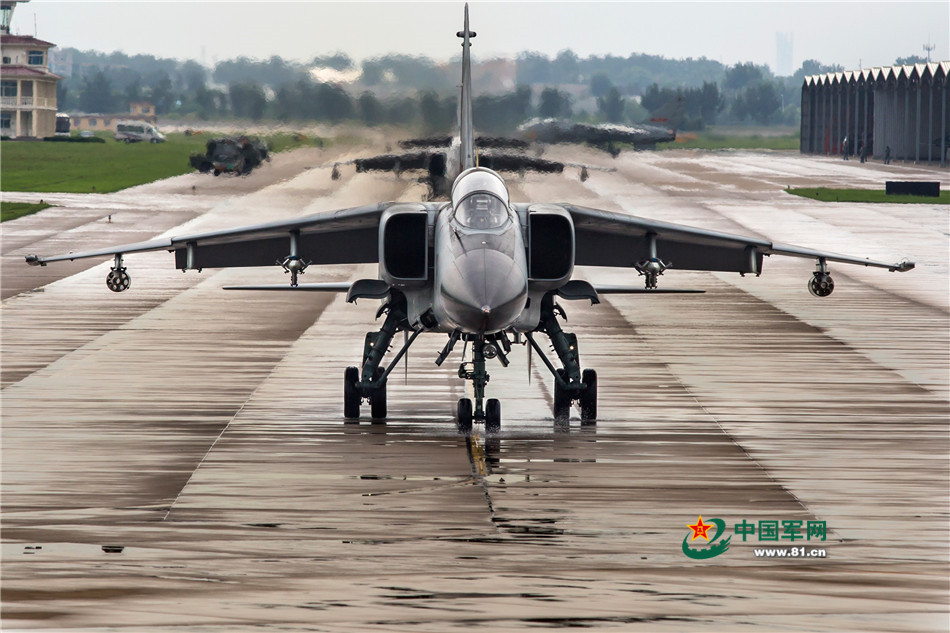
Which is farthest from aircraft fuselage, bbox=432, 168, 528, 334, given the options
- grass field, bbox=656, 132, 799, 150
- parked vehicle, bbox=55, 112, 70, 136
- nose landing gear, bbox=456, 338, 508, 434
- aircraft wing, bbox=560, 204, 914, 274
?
parked vehicle, bbox=55, 112, 70, 136

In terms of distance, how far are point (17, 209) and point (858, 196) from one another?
40.0 meters

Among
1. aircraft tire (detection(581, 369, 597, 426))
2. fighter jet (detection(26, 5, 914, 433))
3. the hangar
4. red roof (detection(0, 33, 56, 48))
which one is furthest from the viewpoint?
red roof (detection(0, 33, 56, 48))

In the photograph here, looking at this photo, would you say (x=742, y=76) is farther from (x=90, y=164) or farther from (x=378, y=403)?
(x=378, y=403)

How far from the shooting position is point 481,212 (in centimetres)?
1625

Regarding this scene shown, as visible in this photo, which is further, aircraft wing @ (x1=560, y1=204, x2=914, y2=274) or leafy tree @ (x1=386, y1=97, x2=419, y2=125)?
leafy tree @ (x1=386, y1=97, x2=419, y2=125)

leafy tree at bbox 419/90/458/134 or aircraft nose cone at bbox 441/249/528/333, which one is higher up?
leafy tree at bbox 419/90/458/134

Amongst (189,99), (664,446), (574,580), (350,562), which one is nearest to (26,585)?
(350,562)

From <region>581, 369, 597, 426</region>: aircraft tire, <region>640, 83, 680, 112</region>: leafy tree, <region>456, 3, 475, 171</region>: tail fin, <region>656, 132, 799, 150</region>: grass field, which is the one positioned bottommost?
<region>581, 369, 597, 426</region>: aircraft tire

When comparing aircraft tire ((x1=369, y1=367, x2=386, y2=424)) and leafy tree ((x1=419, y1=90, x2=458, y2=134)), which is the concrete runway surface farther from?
leafy tree ((x1=419, y1=90, x2=458, y2=134))

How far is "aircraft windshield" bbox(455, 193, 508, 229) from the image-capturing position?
52.9ft

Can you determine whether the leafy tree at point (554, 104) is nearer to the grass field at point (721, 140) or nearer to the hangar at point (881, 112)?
the grass field at point (721, 140)

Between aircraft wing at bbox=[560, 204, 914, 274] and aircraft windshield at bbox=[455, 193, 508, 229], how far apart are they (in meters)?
1.79

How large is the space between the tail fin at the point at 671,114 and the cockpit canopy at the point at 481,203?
69.4m

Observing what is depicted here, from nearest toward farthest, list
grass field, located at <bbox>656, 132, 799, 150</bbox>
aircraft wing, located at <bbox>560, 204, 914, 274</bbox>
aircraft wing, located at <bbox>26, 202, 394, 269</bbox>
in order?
aircraft wing, located at <bbox>26, 202, 394, 269</bbox> < aircraft wing, located at <bbox>560, 204, 914, 274</bbox> < grass field, located at <bbox>656, 132, 799, 150</bbox>
